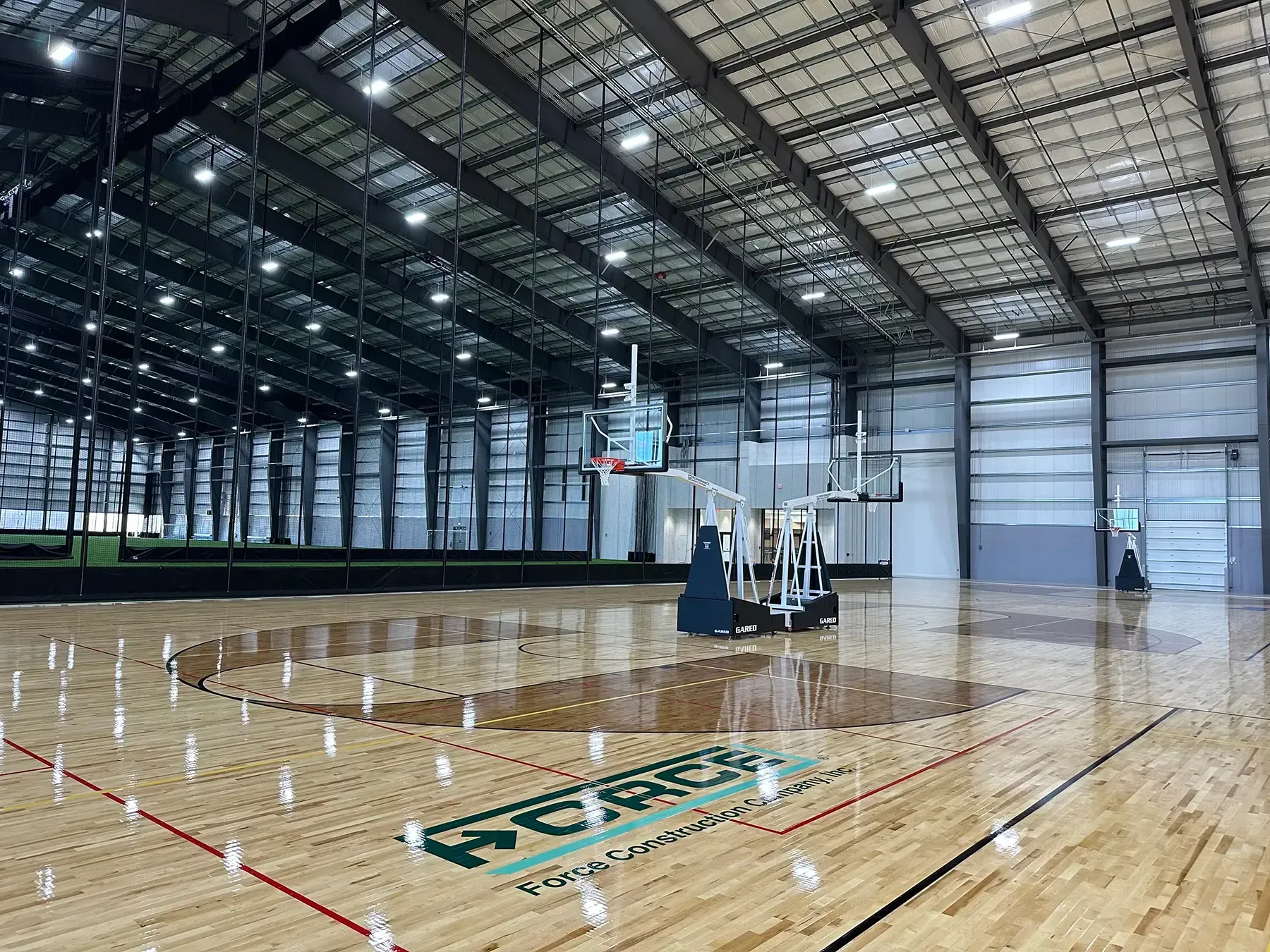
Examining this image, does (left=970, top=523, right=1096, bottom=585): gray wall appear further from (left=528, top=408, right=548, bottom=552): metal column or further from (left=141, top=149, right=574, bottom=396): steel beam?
(left=528, top=408, right=548, bottom=552): metal column

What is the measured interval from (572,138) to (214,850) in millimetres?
22475

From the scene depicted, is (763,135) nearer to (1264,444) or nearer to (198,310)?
(198,310)

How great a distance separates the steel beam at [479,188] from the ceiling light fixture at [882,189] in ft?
24.1

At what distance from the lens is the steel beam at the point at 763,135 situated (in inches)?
749

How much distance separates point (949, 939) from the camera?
3.07m

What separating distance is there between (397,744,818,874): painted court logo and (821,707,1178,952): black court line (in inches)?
42.6

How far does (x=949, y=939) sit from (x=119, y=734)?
5.37m

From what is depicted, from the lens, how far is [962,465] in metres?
36.8

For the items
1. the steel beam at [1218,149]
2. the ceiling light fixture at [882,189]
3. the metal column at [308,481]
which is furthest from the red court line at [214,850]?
the metal column at [308,481]

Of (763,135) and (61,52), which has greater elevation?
(763,135)

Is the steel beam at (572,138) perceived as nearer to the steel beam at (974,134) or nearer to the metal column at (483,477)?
the steel beam at (974,134)

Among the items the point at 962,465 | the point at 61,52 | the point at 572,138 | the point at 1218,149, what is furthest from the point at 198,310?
the point at 962,465

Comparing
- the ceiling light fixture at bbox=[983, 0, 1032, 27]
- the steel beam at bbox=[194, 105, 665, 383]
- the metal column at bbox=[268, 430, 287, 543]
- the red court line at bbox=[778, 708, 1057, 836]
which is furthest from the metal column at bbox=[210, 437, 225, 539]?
the red court line at bbox=[778, 708, 1057, 836]

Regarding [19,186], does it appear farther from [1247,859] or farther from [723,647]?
[1247,859]
